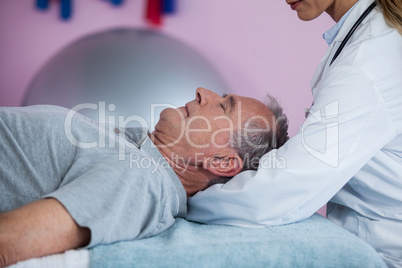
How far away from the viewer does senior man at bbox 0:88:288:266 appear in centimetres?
85

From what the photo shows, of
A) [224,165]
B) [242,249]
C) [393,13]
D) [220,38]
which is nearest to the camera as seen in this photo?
[242,249]

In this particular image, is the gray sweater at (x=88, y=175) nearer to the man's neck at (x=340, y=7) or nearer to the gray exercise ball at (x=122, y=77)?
the gray exercise ball at (x=122, y=77)

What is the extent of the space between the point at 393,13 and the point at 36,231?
1040 millimetres

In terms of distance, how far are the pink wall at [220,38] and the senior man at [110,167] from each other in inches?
27.8

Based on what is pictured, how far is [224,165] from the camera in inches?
49.1

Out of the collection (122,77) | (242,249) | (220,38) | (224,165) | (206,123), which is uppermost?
(220,38)

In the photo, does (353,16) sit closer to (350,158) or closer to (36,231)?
(350,158)

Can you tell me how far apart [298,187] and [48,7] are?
5.23 ft

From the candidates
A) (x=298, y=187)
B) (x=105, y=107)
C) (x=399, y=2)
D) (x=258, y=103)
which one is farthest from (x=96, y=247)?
(x=399, y=2)

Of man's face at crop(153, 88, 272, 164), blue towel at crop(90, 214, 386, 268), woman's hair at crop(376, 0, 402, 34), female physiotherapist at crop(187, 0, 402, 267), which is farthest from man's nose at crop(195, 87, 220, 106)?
woman's hair at crop(376, 0, 402, 34)

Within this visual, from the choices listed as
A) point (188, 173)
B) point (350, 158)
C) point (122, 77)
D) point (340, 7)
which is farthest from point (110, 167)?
point (340, 7)

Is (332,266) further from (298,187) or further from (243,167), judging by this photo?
(243,167)

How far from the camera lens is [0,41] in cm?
205

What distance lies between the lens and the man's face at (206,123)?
1247 mm
